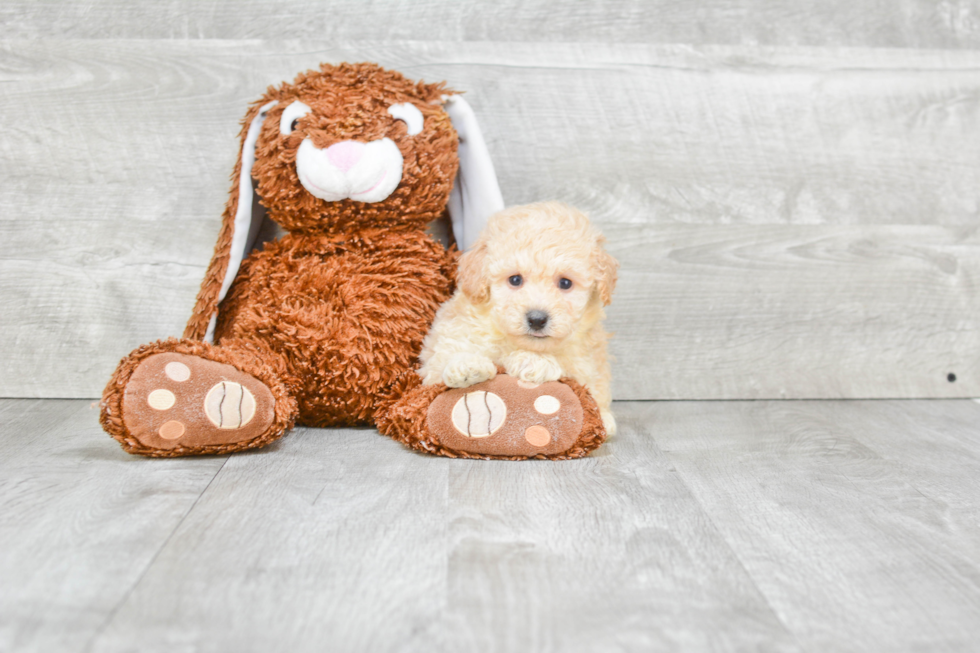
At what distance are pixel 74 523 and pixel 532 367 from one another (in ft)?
1.69

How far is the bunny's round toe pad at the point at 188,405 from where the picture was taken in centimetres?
91

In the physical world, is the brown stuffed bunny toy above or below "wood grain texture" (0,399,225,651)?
above

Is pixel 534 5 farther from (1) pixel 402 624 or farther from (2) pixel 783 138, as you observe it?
(1) pixel 402 624

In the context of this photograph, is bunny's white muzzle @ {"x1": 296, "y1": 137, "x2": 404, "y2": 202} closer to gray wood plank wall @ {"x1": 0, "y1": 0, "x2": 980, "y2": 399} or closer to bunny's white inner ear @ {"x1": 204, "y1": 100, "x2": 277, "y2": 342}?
bunny's white inner ear @ {"x1": 204, "y1": 100, "x2": 277, "y2": 342}

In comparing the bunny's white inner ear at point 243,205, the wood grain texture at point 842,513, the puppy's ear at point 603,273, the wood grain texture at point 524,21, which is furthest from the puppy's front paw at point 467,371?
the wood grain texture at point 524,21

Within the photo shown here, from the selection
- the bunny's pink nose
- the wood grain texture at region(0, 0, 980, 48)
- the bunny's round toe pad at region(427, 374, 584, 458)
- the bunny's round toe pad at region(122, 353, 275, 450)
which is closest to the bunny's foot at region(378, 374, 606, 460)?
the bunny's round toe pad at region(427, 374, 584, 458)

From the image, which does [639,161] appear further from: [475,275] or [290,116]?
[290,116]

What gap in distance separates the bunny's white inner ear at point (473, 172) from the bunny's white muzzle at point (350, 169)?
0.47 ft

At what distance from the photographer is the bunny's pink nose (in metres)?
1.03

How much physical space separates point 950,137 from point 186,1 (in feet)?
4.17

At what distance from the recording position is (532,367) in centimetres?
98

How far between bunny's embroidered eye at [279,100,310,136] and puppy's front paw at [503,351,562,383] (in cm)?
43

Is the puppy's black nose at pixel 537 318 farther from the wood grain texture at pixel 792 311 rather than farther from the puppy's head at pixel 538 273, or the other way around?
the wood grain texture at pixel 792 311

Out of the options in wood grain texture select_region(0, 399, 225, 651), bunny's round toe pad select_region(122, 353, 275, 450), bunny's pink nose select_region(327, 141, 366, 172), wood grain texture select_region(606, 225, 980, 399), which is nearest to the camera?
wood grain texture select_region(0, 399, 225, 651)
